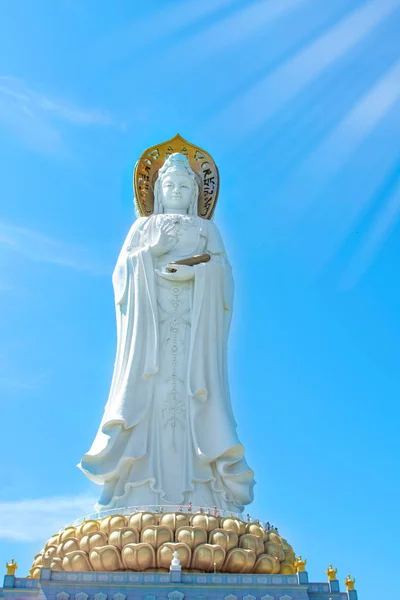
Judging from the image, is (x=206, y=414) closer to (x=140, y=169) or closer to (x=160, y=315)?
(x=160, y=315)

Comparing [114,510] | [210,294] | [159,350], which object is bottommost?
[114,510]

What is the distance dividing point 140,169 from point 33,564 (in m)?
8.55

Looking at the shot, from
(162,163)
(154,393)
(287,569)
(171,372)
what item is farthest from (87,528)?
(162,163)

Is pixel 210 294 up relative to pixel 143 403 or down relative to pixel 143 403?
up

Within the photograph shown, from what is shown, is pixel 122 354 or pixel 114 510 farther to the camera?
pixel 122 354

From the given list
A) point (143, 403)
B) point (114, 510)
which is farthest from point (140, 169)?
point (114, 510)

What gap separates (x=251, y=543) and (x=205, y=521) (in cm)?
68

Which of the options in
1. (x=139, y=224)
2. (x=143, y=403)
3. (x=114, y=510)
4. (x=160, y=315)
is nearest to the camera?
(x=114, y=510)

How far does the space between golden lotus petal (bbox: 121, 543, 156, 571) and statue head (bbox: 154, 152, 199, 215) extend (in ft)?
25.1

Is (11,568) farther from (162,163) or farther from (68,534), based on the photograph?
(162,163)

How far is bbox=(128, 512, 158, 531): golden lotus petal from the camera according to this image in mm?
11445

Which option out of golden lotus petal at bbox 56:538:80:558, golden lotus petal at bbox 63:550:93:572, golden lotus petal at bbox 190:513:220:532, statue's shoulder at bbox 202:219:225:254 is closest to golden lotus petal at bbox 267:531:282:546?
golden lotus petal at bbox 190:513:220:532

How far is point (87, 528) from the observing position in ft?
38.3

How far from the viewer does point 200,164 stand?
1778cm
